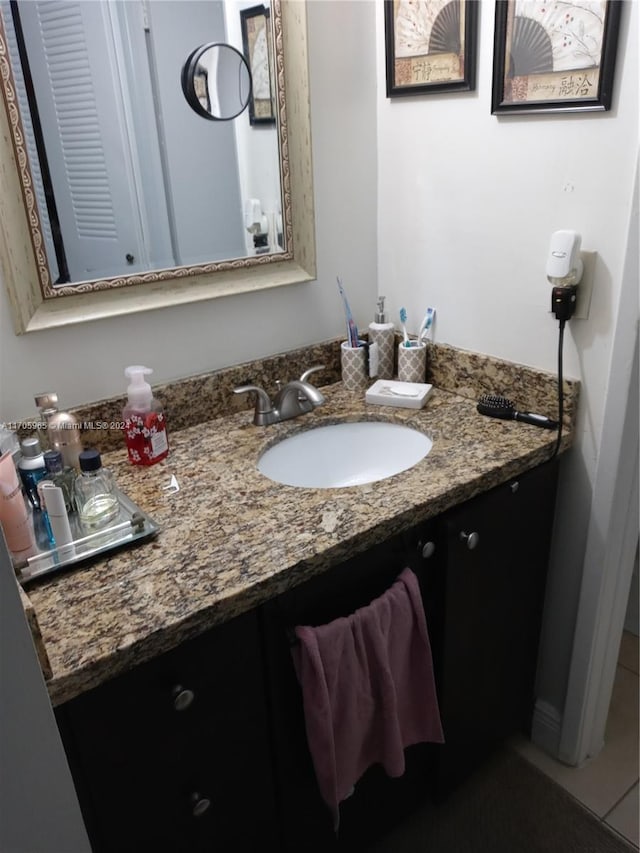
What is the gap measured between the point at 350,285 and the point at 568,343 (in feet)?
1.73

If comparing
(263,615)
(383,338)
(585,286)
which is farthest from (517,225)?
(263,615)

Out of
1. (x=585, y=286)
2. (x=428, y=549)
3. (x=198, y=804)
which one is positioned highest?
(x=585, y=286)

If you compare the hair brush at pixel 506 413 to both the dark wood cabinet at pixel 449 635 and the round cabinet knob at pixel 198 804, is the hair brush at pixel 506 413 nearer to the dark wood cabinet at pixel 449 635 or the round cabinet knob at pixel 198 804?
the dark wood cabinet at pixel 449 635

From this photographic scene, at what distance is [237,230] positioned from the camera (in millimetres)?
1334

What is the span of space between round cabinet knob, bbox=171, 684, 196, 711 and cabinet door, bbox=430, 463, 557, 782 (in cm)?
50

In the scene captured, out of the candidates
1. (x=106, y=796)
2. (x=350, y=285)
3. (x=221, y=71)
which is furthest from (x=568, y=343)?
(x=106, y=796)

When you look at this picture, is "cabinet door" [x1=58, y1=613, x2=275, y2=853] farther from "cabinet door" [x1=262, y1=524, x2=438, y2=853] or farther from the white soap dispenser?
the white soap dispenser

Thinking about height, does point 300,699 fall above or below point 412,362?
below

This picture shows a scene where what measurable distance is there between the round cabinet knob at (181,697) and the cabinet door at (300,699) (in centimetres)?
14

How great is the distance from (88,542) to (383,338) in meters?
0.83

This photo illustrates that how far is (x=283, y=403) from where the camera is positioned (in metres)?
1.39

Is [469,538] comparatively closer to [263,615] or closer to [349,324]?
[263,615]

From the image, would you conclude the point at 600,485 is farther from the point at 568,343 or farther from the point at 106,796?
the point at 106,796

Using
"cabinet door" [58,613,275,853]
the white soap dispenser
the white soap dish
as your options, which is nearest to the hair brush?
the white soap dish
